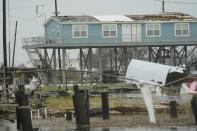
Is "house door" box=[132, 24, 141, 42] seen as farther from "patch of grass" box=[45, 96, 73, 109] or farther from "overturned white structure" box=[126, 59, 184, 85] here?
"patch of grass" box=[45, 96, 73, 109]

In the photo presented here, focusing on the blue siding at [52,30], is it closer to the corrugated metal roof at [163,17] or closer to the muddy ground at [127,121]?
the corrugated metal roof at [163,17]

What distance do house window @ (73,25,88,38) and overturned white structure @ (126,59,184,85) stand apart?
14.4 m

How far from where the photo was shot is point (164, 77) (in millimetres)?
56625

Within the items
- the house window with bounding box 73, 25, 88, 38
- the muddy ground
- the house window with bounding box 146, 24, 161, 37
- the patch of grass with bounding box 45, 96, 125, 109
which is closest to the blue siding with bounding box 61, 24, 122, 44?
the house window with bounding box 73, 25, 88, 38

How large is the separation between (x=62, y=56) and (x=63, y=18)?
4431 mm

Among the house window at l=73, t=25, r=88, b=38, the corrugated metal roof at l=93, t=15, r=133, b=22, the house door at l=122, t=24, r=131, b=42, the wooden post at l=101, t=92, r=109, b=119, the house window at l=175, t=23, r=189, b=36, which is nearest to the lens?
the wooden post at l=101, t=92, r=109, b=119

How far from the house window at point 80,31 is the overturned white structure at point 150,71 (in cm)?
1441

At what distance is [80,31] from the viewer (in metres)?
72.2

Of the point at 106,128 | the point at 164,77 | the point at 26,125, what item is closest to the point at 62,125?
the point at 106,128

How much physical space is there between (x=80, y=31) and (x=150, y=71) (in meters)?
16.6

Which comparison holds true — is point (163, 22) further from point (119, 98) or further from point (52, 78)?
point (119, 98)

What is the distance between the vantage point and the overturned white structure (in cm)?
5675

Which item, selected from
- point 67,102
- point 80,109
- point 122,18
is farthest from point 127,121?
point 122,18

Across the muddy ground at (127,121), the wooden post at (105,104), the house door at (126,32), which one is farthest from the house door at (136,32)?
the wooden post at (105,104)
